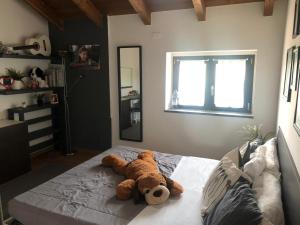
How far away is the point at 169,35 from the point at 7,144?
8.27ft

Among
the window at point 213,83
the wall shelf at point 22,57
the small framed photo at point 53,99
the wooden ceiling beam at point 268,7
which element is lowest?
the small framed photo at point 53,99

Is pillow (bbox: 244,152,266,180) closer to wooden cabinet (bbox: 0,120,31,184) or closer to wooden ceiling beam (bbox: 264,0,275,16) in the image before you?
wooden ceiling beam (bbox: 264,0,275,16)

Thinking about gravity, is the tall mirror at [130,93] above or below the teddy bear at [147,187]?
above

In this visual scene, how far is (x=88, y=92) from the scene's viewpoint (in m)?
3.99

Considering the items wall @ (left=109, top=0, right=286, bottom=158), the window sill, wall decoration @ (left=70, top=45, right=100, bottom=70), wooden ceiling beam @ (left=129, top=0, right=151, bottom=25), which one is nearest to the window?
the window sill

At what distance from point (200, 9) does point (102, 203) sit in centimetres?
240

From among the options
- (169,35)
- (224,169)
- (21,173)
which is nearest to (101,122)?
(21,173)

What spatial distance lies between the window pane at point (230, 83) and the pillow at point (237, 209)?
6.84 feet

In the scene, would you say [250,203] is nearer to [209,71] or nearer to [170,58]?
[209,71]

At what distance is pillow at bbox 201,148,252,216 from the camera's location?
1.45 metres

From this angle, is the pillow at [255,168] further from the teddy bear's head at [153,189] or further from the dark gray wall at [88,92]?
the dark gray wall at [88,92]

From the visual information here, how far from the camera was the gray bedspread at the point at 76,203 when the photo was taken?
155 cm

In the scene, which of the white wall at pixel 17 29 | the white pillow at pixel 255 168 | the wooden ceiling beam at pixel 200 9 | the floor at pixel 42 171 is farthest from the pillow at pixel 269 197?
the white wall at pixel 17 29

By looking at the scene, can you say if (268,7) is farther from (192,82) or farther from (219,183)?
(219,183)
